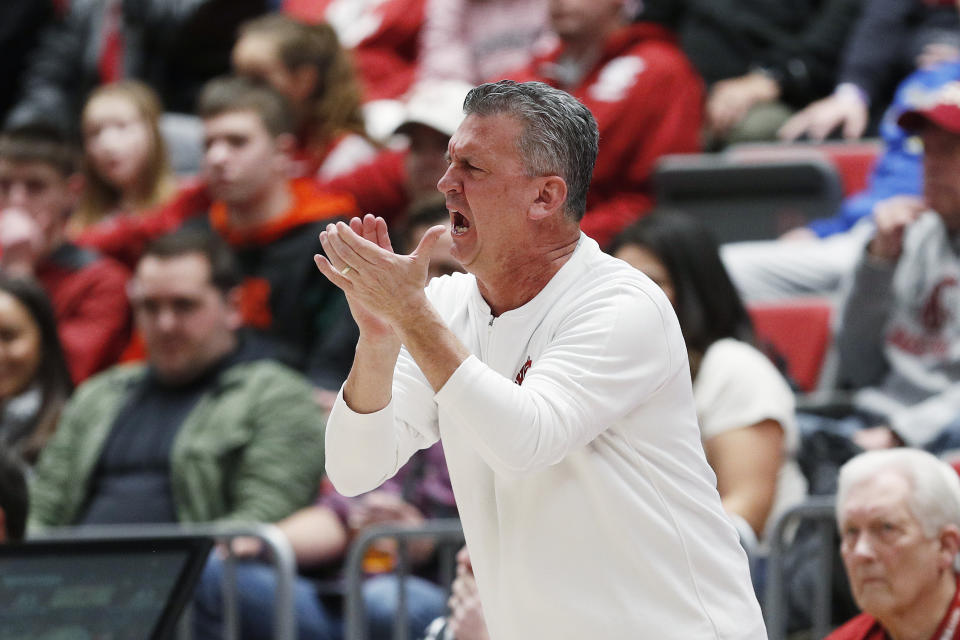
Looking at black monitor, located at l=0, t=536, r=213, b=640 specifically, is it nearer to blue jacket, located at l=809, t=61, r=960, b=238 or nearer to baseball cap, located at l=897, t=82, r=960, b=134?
baseball cap, located at l=897, t=82, r=960, b=134

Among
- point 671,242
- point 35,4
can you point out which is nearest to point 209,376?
point 671,242

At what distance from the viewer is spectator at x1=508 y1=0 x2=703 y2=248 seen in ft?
17.5

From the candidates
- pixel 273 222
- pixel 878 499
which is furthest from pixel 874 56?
pixel 878 499

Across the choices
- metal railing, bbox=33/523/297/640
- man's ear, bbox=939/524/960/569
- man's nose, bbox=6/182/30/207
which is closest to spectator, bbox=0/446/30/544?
metal railing, bbox=33/523/297/640

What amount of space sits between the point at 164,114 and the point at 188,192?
1.59m

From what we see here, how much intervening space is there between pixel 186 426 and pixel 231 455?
0.61 feet

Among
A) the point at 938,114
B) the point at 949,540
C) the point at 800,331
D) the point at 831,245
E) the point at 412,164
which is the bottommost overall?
the point at 800,331

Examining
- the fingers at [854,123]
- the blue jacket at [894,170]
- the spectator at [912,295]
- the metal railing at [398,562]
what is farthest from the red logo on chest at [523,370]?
the fingers at [854,123]

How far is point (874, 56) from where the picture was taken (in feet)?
19.9

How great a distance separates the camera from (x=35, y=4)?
796 centimetres

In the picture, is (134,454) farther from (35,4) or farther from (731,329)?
(35,4)

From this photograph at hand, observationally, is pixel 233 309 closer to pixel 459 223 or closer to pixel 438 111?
pixel 438 111

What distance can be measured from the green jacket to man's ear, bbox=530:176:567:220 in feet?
6.85

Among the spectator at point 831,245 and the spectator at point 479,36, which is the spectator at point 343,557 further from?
the spectator at point 479,36
